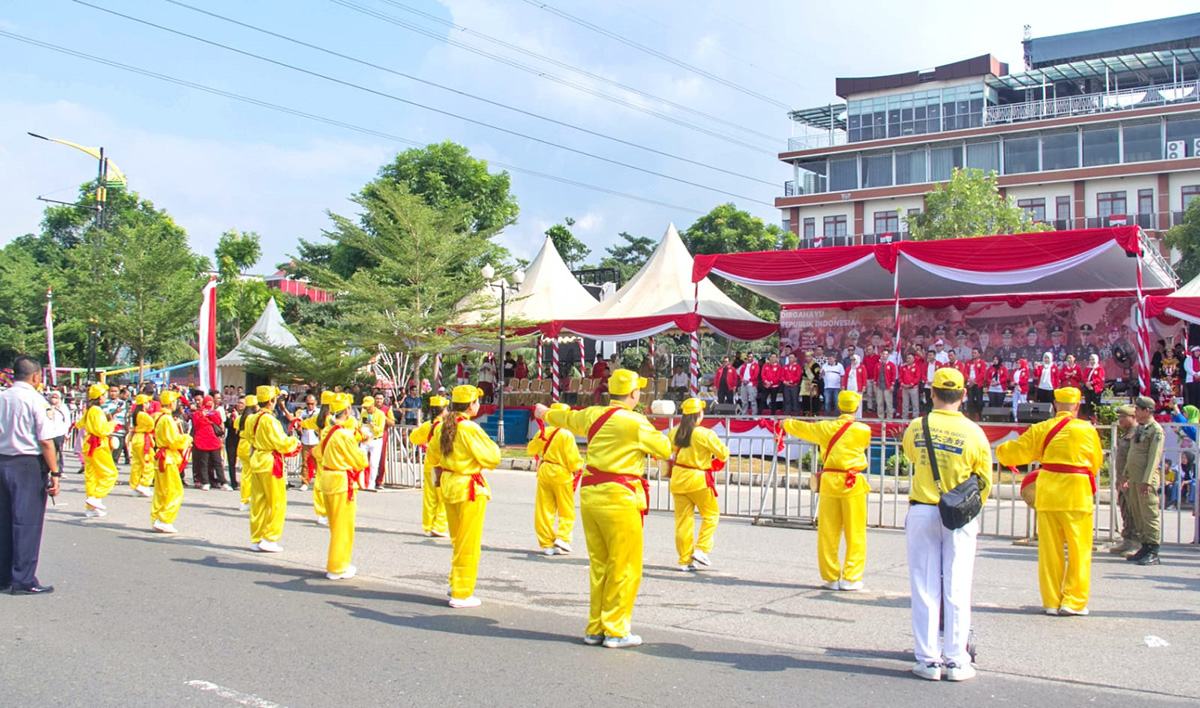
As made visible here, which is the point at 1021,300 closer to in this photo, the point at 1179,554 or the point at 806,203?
the point at 1179,554

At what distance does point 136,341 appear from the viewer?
32.3 metres

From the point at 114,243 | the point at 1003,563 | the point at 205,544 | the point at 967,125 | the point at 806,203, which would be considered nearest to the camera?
the point at 1003,563

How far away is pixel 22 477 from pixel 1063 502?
820 cm

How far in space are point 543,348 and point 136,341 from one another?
535 inches

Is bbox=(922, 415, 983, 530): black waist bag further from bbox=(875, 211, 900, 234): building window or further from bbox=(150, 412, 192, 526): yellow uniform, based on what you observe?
bbox=(875, 211, 900, 234): building window

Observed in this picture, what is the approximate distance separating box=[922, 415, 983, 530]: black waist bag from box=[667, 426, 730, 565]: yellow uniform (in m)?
3.54

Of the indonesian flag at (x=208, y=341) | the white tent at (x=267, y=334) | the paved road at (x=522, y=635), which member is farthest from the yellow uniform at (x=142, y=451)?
the white tent at (x=267, y=334)

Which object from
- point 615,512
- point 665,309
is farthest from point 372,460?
point 615,512

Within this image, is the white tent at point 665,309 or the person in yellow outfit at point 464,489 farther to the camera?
the white tent at point 665,309

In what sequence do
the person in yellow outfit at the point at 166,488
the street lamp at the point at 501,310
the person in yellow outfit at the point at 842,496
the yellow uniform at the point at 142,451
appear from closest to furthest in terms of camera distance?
the person in yellow outfit at the point at 842,496 → the person in yellow outfit at the point at 166,488 → the yellow uniform at the point at 142,451 → the street lamp at the point at 501,310

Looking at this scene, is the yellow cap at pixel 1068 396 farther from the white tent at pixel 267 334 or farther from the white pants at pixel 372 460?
the white tent at pixel 267 334

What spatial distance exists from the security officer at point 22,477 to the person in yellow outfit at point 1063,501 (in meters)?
7.58

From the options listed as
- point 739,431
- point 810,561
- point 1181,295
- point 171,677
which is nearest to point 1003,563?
point 810,561

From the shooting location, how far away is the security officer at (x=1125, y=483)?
32.4ft
